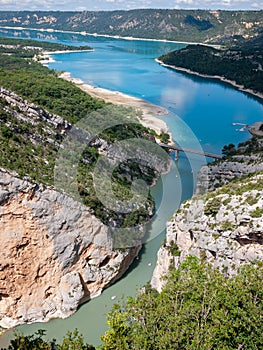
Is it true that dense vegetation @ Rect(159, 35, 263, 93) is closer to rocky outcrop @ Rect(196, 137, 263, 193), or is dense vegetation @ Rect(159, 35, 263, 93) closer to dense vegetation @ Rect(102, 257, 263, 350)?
rocky outcrop @ Rect(196, 137, 263, 193)

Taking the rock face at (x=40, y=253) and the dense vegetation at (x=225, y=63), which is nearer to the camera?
the rock face at (x=40, y=253)

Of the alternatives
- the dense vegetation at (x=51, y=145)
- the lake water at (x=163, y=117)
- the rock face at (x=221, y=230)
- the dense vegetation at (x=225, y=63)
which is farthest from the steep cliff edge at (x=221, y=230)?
the dense vegetation at (x=225, y=63)

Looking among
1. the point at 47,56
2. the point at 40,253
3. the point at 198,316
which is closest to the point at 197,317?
the point at 198,316

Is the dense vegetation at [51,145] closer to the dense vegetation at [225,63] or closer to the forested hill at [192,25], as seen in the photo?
the dense vegetation at [225,63]

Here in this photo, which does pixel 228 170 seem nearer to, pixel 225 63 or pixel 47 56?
pixel 225 63

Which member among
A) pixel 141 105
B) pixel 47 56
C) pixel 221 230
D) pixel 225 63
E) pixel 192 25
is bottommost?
pixel 141 105
